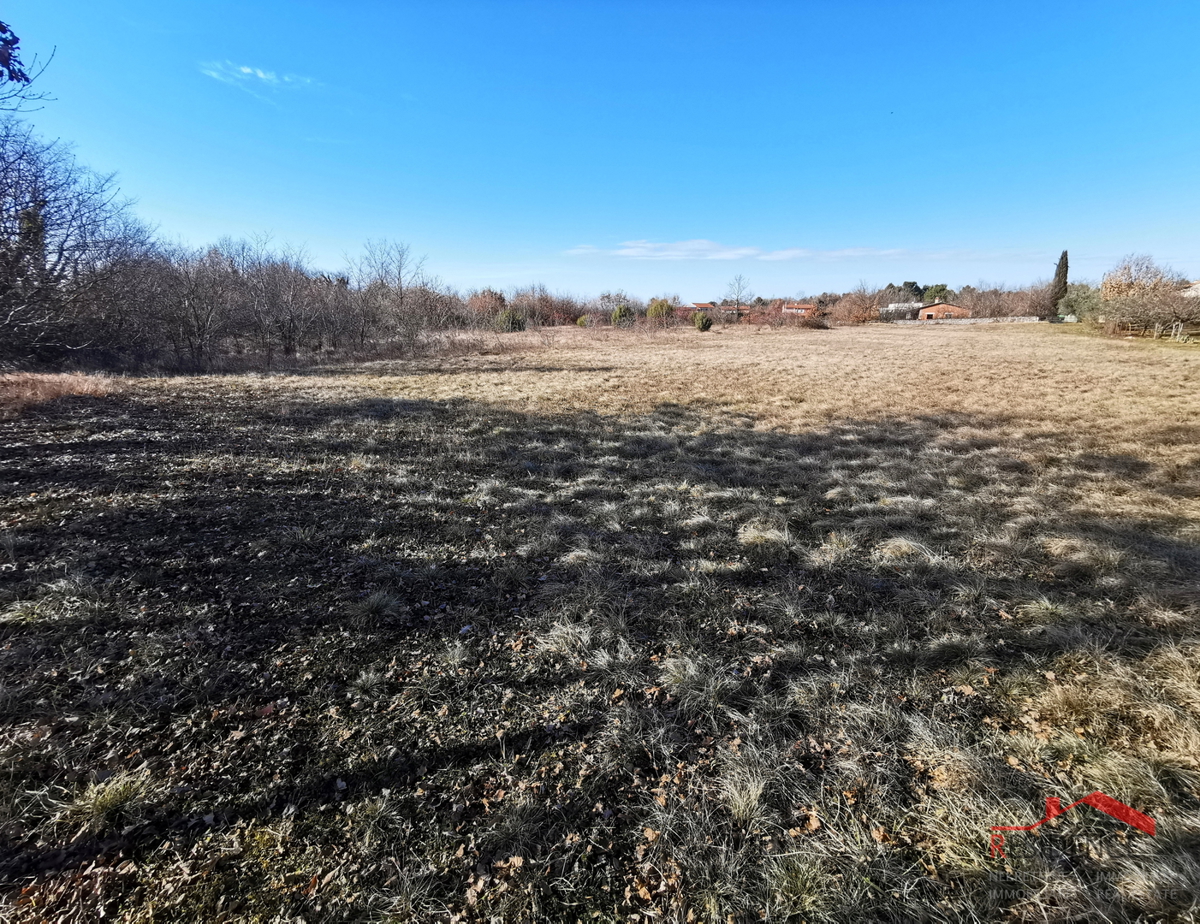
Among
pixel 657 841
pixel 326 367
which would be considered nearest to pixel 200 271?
pixel 326 367

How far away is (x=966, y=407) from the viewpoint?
10.5 meters

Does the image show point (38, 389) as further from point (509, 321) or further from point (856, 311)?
point (856, 311)

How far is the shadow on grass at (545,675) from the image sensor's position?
1.77 m

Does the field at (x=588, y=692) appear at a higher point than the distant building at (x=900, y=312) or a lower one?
lower

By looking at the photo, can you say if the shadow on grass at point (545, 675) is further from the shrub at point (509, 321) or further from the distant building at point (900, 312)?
the distant building at point (900, 312)

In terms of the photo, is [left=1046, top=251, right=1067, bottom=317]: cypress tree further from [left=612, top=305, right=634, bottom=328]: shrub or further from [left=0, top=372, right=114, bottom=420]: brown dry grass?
[left=0, top=372, right=114, bottom=420]: brown dry grass

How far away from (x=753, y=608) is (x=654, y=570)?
0.84m

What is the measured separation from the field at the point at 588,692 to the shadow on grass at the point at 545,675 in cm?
2

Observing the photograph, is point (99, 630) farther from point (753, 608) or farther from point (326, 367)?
point (326, 367)

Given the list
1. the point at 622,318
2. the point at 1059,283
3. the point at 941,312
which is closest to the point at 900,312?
the point at 941,312

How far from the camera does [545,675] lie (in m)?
2.75

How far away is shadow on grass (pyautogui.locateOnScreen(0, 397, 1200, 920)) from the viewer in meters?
1.77

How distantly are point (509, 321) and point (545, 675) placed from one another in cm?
3450

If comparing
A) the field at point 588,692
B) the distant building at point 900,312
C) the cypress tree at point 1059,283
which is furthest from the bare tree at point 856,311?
the field at point 588,692
